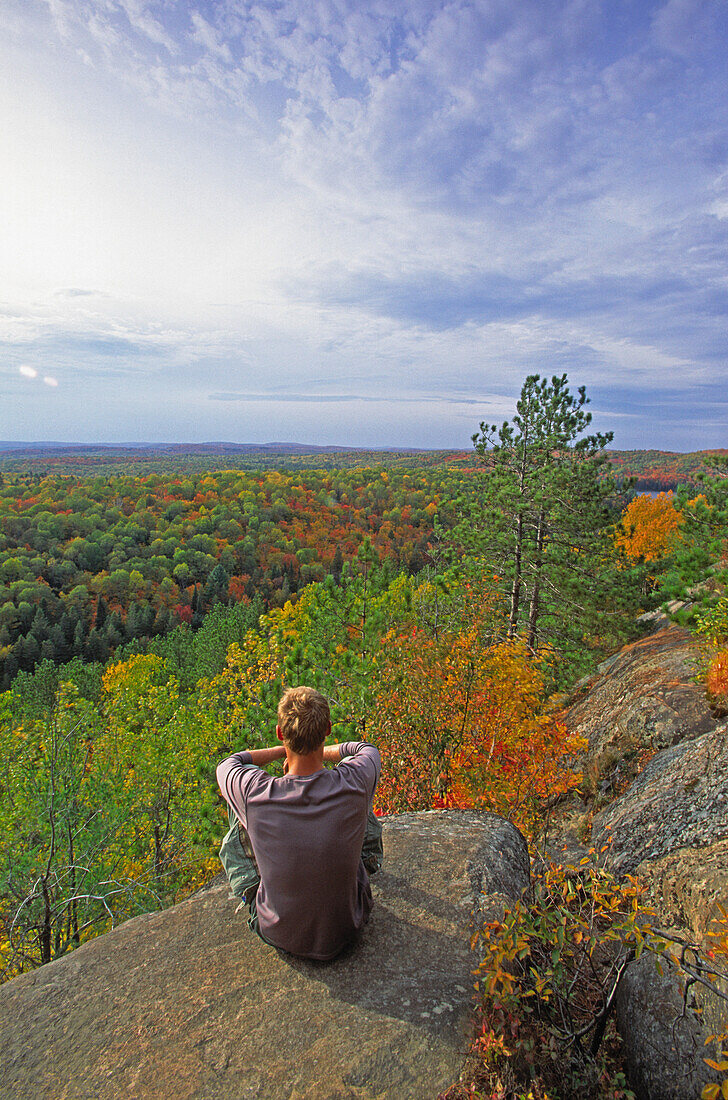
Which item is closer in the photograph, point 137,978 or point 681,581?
point 137,978

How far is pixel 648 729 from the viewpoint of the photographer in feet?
31.8

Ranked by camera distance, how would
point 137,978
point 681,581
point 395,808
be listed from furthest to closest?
point 681,581, point 395,808, point 137,978

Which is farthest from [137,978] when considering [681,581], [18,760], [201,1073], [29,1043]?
[18,760]

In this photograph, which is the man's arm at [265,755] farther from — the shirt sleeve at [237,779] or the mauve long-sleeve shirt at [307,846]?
the mauve long-sleeve shirt at [307,846]

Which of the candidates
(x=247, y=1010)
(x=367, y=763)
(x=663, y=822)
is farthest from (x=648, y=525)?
(x=247, y=1010)

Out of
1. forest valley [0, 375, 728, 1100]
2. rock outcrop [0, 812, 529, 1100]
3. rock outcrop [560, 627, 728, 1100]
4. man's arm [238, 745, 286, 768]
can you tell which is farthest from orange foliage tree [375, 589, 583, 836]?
man's arm [238, 745, 286, 768]

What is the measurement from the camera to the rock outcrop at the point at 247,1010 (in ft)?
8.50

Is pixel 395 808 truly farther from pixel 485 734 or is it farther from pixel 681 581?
pixel 681 581

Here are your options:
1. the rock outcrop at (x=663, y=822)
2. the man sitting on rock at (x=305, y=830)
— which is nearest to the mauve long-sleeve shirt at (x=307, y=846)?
the man sitting on rock at (x=305, y=830)

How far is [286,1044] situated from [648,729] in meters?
9.12

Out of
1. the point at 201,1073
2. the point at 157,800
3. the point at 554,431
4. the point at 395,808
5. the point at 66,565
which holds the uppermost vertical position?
the point at 554,431

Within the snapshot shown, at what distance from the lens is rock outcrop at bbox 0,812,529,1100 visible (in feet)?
8.50

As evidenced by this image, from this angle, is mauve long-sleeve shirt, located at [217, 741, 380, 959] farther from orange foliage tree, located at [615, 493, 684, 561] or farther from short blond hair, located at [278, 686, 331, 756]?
orange foliage tree, located at [615, 493, 684, 561]

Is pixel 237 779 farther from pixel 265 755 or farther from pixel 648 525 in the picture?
pixel 648 525
